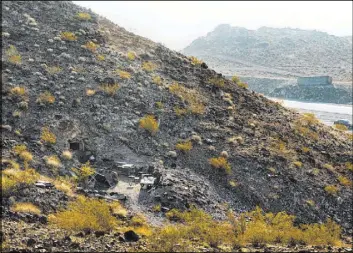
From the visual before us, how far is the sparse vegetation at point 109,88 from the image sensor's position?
26.7m

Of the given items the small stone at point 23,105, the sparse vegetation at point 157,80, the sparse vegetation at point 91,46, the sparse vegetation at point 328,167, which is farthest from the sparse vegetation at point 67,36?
the sparse vegetation at point 328,167

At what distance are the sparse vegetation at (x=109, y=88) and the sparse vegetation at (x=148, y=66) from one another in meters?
4.60

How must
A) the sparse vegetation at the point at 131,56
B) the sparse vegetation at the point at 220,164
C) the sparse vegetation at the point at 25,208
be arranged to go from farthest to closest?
1. the sparse vegetation at the point at 131,56
2. the sparse vegetation at the point at 220,164
3. the sparse vegetation at the point at 25,208

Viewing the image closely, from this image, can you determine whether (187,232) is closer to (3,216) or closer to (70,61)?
(3,216)

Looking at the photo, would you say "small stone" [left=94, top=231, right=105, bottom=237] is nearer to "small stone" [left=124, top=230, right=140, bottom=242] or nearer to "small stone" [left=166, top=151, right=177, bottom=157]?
"small stone" [left=124, top=230, right=140, bottom=242]

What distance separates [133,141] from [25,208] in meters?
9.48

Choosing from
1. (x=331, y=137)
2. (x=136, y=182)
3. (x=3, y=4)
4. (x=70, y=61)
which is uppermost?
(x=3, y=4)

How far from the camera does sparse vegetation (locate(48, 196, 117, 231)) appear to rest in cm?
1347

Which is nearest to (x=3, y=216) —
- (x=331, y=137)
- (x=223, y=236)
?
(x=223, y=236)

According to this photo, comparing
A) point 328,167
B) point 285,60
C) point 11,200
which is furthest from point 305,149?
point 285,60

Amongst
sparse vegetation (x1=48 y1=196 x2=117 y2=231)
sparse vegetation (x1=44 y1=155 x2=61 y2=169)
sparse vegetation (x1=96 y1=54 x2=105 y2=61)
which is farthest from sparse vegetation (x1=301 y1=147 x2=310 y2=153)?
sparse vegetation (x1=48 y1=196 x2=117 y2=231)

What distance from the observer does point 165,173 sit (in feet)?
69.3

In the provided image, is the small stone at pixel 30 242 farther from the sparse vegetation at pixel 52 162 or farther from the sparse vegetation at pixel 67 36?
the sparse vegetation at pixel 67 36

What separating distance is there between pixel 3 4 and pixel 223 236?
29677 millimetres
